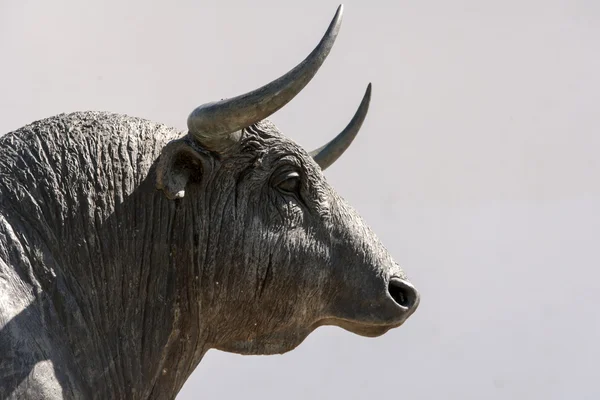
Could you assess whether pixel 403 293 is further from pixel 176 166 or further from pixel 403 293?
pixel 176 166

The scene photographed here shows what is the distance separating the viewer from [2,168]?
595 cm

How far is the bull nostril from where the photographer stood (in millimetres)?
6762

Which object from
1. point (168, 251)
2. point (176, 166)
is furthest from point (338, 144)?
point (168, 251)

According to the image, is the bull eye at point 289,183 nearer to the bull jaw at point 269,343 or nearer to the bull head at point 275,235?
the bull head at point 275,235

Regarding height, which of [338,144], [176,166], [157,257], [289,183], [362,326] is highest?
[338,144]

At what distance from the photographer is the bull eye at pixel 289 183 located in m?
6.55

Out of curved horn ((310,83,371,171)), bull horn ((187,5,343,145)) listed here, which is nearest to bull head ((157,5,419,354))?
bull horn ((187,5,343,145))

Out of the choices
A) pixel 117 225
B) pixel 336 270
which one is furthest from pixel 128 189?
pixel 336 270

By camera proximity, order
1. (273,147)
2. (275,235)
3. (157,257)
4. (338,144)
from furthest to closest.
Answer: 1. (338,144)
2. (273,147)
3. (275,235)
4. (157,257)

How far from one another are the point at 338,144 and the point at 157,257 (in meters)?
A: 1.54

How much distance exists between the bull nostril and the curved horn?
864 millimetres

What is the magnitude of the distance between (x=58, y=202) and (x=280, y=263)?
1.07 meters

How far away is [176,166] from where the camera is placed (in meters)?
6.28

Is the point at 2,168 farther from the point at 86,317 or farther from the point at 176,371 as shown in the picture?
the point at 176,371
